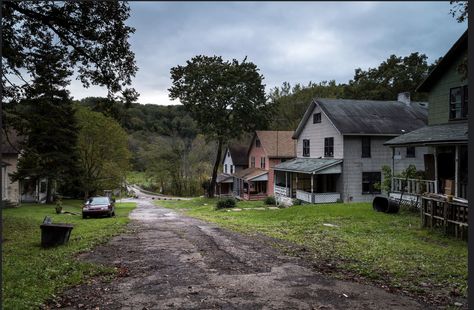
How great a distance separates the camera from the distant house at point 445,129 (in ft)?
56.8

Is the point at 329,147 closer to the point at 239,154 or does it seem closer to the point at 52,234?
the point at 239,154

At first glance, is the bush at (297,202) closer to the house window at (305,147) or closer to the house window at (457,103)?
the house window at (305,147)

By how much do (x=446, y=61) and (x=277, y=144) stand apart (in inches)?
938

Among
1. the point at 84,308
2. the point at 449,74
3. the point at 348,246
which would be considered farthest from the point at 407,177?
the point at 84,308

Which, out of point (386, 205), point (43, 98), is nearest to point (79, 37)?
point (43, 98)

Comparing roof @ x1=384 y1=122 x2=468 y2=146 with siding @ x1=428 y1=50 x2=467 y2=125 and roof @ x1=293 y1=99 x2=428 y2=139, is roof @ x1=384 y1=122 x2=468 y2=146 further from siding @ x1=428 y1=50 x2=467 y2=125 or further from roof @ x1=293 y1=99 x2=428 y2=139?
roof @ x1=293 y1=99 x2=428 y2=139

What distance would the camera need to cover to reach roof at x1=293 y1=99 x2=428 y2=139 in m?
27.9

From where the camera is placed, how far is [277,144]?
41625 millimetres

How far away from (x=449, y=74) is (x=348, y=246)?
13.2 m

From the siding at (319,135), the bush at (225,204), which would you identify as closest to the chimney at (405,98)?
the siding at (319,135)

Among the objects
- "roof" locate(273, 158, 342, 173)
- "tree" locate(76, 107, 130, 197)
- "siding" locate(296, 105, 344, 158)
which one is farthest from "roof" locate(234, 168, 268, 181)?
"tree" locate(76, 107, 130, 197)

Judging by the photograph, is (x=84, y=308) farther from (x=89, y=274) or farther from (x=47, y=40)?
(x=47, y=40)

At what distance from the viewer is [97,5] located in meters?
9.67

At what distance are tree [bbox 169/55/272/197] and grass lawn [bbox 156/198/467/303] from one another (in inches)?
899
